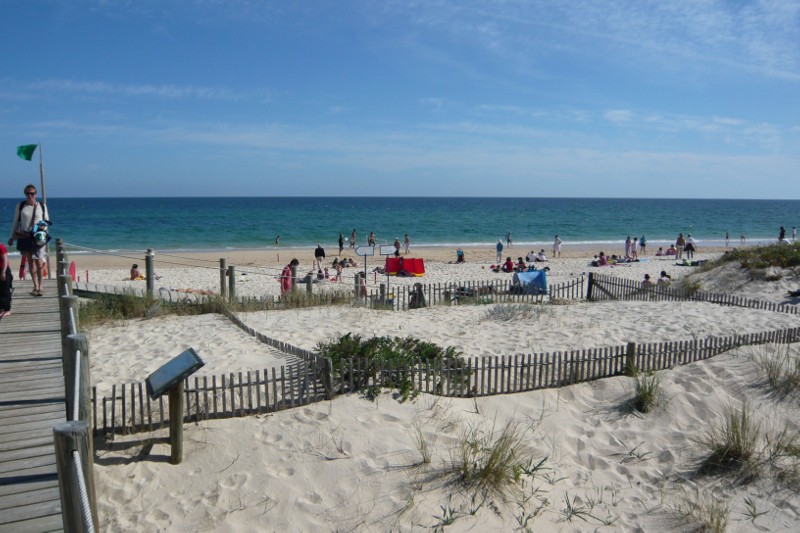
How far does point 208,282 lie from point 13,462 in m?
21.6

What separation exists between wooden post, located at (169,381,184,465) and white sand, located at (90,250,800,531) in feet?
0.40

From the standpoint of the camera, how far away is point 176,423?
5914mm

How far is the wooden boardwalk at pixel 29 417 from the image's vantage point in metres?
4.10

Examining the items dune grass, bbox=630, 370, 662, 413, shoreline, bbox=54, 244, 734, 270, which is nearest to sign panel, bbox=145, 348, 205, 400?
dune grass, bbox=630, 370, 662, 413

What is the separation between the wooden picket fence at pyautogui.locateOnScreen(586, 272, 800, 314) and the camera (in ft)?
45.6

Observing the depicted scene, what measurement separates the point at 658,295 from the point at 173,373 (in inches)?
538

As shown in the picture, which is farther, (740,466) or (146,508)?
(740,466)

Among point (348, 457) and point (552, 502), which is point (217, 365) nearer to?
point (348, 457)

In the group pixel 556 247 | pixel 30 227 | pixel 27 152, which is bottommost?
pixel 556 247

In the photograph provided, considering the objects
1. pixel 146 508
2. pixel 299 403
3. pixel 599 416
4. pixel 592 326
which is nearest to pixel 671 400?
pixel 599 416

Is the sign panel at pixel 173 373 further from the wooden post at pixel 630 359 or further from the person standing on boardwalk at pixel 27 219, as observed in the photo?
the wooden post at pixel 630 359

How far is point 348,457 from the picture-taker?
6246 mm

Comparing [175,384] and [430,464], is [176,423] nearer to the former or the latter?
[175,384]

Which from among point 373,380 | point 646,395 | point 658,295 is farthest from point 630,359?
point 658,295
